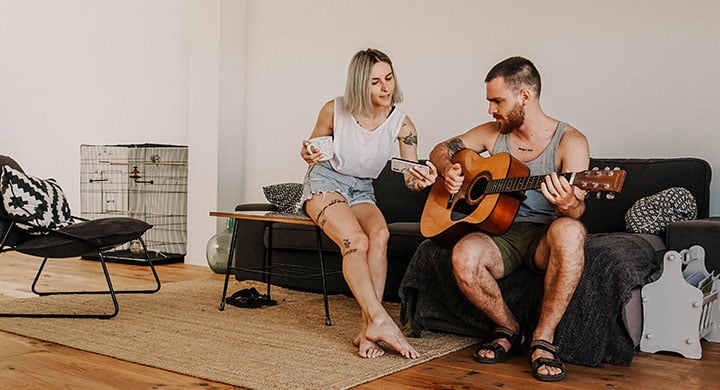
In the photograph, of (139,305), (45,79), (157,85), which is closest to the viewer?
(139,305)

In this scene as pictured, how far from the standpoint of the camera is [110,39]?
6.57 m

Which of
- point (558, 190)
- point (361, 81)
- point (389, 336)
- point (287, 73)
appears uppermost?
point (287, 73)

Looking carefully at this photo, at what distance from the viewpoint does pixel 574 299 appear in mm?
2916

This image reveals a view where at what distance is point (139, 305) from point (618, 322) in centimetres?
224

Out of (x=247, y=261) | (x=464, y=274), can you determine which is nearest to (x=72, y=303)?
(x=247, y=261)

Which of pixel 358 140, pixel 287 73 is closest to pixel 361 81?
pixel 358 140

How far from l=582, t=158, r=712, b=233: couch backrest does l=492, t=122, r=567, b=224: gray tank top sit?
2.56 ft

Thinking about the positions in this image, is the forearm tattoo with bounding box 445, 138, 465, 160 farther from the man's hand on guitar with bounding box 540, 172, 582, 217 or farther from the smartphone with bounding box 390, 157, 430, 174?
the man's hand on guitar with bounding box 540, 172, 582, 217

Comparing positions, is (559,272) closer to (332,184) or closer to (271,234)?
(332,184)

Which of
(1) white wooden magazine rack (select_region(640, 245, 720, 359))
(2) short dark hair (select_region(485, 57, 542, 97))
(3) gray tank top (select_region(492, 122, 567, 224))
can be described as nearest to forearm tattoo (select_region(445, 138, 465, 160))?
(3) gray tank top (select_region(492, 122, 567, 224))

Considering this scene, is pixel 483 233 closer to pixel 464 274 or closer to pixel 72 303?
pixel 464 274

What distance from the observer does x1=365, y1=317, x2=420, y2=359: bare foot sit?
9.53ft

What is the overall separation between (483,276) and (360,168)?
73 centimetres

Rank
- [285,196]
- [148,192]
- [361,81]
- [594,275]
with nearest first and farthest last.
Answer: [594,275] → [361,81] → [285,196] → [148,192]
